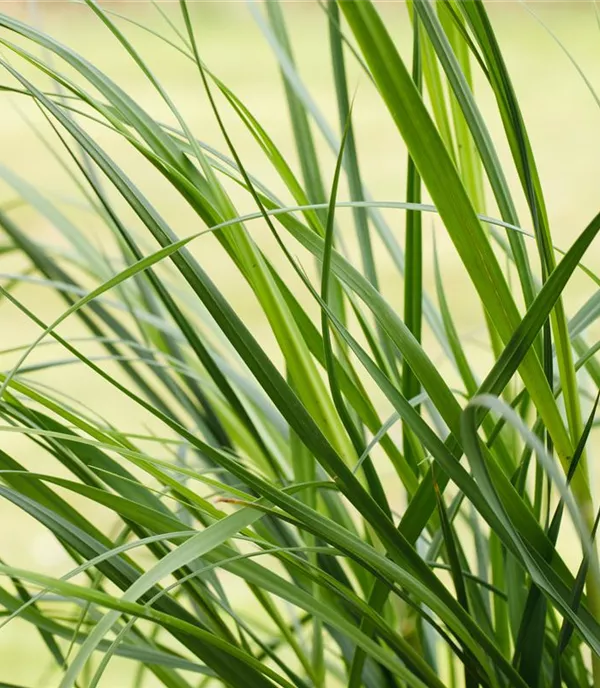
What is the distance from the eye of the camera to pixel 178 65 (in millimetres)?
2359

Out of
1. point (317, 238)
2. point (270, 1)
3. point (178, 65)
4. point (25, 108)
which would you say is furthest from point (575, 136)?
point (317, 238)

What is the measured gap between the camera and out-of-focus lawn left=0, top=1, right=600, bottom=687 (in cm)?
139

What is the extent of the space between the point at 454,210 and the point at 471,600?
0.59 feet

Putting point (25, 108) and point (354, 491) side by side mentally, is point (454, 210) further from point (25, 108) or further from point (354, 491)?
point (25, 108)

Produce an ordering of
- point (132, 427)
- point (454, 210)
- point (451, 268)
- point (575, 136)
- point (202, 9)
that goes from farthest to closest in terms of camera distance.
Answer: point (202, 9), point (575, 136), point (451, 268), point (132, 427), point (454, 210)

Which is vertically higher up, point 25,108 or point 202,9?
point 202,9

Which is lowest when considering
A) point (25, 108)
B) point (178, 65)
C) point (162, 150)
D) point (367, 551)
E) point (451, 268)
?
point (367, 551)

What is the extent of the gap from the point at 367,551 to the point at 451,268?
1.37 m

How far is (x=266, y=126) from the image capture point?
1987mm

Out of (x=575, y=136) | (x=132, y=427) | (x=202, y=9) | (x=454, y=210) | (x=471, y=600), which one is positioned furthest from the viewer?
(x=202, y=9)

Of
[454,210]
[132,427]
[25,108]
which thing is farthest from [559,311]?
[25,108]

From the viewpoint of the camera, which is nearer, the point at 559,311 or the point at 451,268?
the point at 559,311

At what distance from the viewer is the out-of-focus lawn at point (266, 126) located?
139 cm

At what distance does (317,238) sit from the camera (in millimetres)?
286
